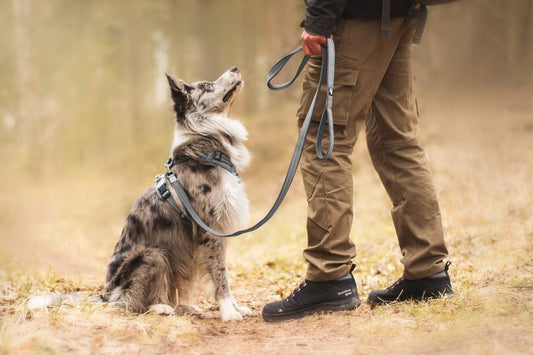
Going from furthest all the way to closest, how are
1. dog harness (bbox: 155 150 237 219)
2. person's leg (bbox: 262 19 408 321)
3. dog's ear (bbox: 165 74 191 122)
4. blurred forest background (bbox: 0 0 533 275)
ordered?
blurred forest background (bbox: 0 0 533 275)
dog's ear (bbox: 165 74 191 122)
dog harness (bbox: 155 150 237 219)
person's leg (bbox: 262 19 408 321)

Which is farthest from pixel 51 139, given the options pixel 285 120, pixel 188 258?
pixel 188 258

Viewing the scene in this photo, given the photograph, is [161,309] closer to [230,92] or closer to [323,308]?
[323,308]

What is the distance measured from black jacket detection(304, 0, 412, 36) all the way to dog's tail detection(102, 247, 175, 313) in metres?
1.94

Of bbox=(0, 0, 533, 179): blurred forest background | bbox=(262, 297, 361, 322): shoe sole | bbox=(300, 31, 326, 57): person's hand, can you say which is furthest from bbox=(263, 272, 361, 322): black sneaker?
bbox=(0, 0, 533, 179): blurred forest background

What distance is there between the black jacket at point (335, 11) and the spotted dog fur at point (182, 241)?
131 cm

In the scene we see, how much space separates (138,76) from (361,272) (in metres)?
19.1

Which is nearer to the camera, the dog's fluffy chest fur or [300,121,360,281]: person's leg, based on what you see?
[300,121,360,281]: person's leg

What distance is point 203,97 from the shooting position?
4.49 meters

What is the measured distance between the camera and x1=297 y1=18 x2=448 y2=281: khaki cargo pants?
3477 mm

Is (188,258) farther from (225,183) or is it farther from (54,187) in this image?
(54,187)

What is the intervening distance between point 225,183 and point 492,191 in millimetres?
5379

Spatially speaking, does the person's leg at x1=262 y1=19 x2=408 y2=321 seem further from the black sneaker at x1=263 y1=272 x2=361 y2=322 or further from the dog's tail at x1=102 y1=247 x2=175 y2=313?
the dog's tail at x1=102 y1=247 x2=175 y2=313

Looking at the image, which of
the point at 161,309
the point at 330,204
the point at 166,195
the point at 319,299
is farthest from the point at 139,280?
the point at 330,204

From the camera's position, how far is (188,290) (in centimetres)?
432
